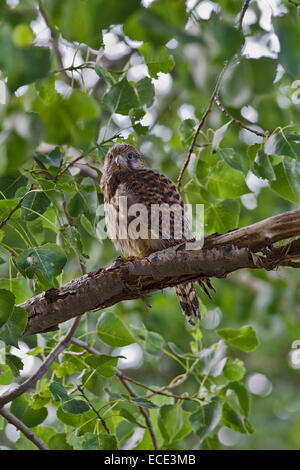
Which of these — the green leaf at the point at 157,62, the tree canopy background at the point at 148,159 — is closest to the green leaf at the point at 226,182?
the tree canopy background at the point at 148,159

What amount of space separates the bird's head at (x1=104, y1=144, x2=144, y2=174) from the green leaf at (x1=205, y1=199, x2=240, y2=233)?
3.17 feet

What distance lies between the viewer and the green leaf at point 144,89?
2.35m

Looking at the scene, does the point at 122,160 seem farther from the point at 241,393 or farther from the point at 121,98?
the point at 241,393

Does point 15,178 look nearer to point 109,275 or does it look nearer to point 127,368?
point 109,275

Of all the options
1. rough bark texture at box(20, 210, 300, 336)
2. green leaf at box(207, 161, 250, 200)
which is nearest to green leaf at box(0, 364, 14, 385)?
rough bark texture at box(20, 210, 300, 336)

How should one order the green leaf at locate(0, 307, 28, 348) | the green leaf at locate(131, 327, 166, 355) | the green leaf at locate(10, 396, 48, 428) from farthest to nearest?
the green leaf at locate(131, 327, 166, 355) < the green leaf at locate(10, 396, 48, 428) < the green leaf at locate(0, 307, 28, 348)

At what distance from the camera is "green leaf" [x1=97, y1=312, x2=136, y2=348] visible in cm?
270

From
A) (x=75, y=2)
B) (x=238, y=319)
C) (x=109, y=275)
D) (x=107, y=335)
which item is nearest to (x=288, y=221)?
(x=109, y=275)

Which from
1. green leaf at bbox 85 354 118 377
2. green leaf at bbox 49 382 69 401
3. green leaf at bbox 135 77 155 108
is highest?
green leaf at bbox 135 77 155 108

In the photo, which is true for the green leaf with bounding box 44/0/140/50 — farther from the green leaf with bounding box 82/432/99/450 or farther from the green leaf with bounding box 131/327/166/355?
the green leaf with bounding box 131/327/166/355

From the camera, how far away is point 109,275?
2.28 m

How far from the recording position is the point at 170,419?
269cm

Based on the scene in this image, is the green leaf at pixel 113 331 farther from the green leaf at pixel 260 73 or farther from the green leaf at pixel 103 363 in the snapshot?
the green leaf at pixel 260 73
